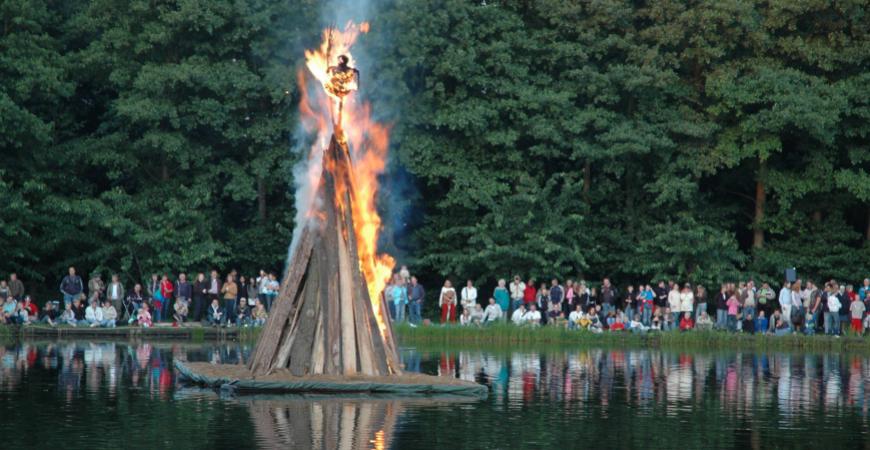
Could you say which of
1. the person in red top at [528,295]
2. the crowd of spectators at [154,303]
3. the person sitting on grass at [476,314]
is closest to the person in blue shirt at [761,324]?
the person in red top at [528,295]

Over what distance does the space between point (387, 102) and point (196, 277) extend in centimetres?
853

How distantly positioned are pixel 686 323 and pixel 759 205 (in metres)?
10.6

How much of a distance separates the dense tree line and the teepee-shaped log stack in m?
23.2

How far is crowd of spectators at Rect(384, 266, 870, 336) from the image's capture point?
150ft

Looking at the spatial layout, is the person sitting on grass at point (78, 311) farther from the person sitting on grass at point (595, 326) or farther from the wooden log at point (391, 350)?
the wooden log at point (391, 350)

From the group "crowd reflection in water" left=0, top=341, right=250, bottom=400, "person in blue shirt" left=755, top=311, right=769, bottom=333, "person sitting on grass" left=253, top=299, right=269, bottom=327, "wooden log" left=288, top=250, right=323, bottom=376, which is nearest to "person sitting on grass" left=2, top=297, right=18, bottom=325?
"crowd reflection in water" left=0, top=341, right=250, bottom=400

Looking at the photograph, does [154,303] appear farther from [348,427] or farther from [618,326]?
[348,427]

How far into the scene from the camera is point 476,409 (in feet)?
83.6

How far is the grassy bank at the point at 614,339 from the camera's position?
43.5 metres

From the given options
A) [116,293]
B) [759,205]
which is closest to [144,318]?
[116,293]

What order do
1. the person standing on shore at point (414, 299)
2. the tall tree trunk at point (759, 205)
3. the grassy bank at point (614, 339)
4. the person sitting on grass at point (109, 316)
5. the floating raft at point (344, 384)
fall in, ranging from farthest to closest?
the tall tree trunk at point (759, 205)
the person standing on shore at point (414, 299)
the person sitting on grass at point (109, 316)
the grassy bank at point (614, 339)
the floating raft at point (344, 384)

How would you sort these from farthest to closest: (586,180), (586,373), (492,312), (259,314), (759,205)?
(586,180) < (759,205) < (492,312) < (259,314) < (586,373)

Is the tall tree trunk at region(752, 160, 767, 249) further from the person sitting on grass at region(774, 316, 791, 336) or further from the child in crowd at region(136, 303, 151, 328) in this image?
the child in crowd at region(136, 303, 151, 328)

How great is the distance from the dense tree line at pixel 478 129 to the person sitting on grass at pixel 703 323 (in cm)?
468
